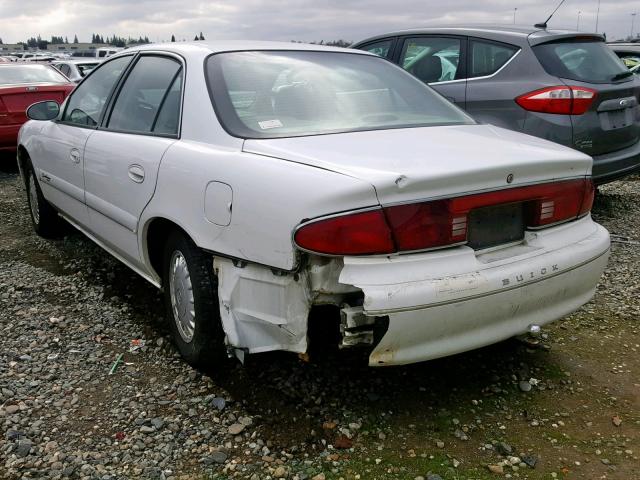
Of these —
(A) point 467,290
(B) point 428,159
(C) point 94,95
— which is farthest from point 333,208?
(C) point 94,95

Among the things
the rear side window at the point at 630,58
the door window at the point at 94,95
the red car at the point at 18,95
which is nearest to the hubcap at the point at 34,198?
the door window at the point at 94,95

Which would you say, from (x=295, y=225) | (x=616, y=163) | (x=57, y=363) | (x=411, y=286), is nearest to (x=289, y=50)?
(x=295, y=225)

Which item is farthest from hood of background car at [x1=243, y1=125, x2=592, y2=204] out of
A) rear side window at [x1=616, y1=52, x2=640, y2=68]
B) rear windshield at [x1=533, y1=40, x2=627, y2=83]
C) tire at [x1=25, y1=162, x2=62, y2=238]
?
rear side window at [x1=616, y1=52, x2=640, y2=68]

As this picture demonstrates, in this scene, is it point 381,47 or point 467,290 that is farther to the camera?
point 381,47

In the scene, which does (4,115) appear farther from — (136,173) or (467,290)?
(467,290)

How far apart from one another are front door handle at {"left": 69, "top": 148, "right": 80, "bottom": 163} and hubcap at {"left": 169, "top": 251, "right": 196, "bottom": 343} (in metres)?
1.29

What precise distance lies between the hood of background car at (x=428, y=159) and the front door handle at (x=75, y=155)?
176 cm

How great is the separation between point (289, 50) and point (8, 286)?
7.92ft

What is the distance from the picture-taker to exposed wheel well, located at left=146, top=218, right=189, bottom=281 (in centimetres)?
304

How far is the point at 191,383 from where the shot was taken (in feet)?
9.55

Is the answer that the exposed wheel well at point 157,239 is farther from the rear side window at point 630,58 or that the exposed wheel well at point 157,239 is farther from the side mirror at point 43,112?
the rear side window at point 630,58

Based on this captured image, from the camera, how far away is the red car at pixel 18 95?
322 inches

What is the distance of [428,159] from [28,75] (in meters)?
8.52

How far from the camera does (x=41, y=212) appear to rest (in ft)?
16.6
